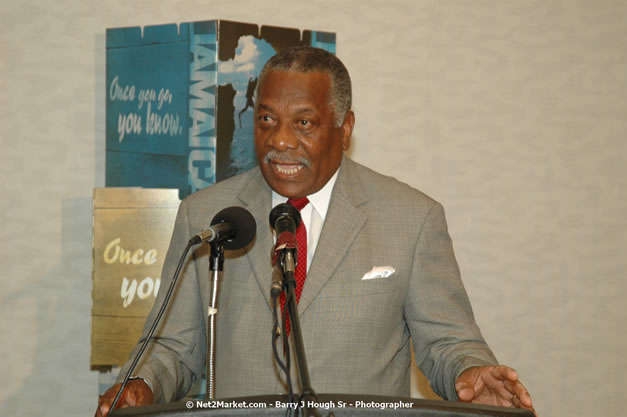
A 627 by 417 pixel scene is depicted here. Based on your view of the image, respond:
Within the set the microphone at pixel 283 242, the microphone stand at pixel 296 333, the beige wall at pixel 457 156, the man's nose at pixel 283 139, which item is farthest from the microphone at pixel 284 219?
the beige wall at pixel 457 156

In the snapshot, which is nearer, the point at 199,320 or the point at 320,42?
the point at 199,320

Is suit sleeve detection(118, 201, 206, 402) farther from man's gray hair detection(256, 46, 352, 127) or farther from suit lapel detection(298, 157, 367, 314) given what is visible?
man's gray hair detection(256, 46, 352, 127)

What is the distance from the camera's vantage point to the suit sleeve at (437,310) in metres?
2.14

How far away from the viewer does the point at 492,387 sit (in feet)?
5.85

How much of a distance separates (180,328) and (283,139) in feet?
2.24

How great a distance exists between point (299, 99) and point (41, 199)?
1828 mm

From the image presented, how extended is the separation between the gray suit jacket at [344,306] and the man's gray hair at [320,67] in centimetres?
27

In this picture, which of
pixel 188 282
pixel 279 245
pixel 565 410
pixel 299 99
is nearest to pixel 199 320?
pixel 188 282

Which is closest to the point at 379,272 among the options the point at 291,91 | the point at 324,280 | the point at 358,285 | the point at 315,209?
the point at 358,285

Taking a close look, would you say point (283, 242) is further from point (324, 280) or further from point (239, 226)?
point (324, 280)

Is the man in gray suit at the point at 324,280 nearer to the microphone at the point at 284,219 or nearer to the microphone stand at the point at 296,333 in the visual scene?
the microphone at the point at 284,219

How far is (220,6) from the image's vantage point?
350 centimetres

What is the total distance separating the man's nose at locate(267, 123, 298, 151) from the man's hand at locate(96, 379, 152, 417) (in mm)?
804

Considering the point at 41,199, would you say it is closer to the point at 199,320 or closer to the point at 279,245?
the point at 199,320
